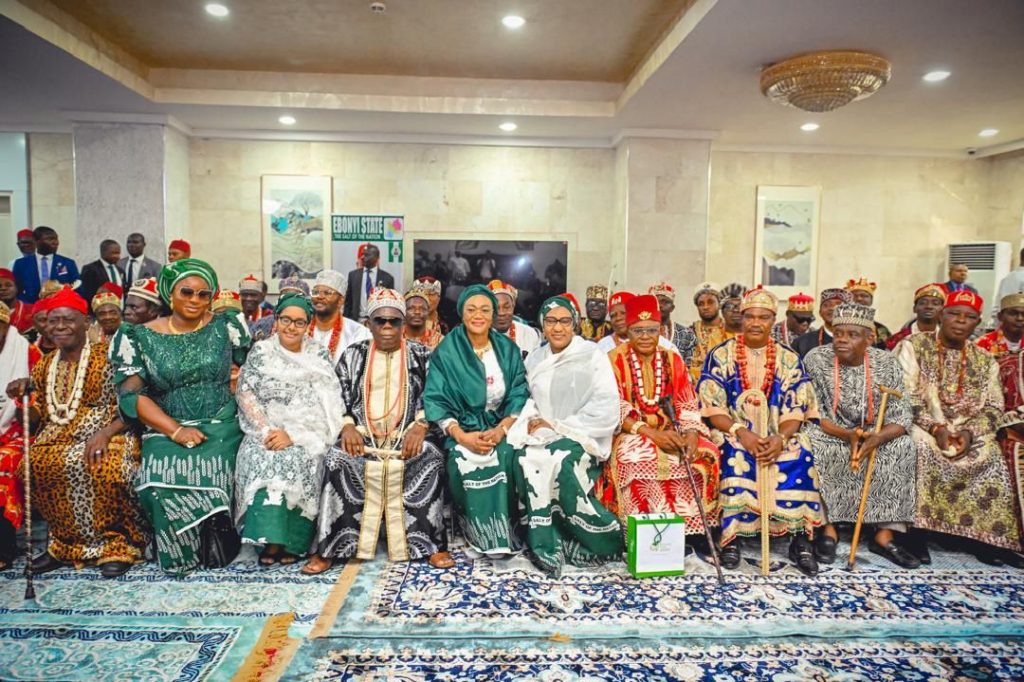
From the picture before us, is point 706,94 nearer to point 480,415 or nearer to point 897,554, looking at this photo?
point 480,415

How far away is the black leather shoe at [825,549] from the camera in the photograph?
381 centimetres

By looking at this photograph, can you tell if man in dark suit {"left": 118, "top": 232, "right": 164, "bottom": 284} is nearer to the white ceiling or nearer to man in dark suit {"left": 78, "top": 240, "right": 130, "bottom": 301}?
man in dark suit {"left": 78, "top": 240, "right": 130, "bottom": 301}

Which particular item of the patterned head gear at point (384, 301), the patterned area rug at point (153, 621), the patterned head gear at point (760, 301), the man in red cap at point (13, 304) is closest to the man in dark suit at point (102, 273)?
the man in red cap at point (13, 304)

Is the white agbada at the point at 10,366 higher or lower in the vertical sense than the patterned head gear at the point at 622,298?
lower

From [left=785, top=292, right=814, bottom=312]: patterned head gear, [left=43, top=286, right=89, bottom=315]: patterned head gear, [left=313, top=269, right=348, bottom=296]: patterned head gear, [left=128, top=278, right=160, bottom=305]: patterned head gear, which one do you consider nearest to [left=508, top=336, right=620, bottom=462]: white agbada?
[left=313, top=269, right=348, bottom=296]: patterned head gear

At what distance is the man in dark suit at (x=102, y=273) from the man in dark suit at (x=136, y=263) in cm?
14

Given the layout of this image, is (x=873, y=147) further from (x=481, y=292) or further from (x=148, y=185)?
(x=148, y=185)

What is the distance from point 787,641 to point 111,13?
25.8 feet

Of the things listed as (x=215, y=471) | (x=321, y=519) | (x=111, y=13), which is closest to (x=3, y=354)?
(x=215, y=471)

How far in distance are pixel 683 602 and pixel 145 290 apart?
4233mm

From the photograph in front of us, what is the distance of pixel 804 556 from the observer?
144 inches

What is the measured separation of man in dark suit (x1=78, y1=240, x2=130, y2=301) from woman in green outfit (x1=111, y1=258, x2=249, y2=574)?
16.1ft

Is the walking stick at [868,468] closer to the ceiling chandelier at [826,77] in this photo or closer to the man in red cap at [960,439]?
the man in red cap at [960,439]

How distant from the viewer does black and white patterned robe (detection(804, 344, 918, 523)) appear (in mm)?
3986
